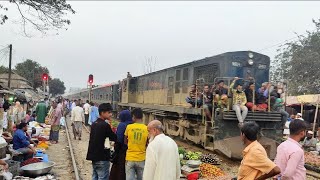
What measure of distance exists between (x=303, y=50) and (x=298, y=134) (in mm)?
28624

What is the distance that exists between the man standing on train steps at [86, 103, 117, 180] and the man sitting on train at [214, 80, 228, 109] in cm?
559

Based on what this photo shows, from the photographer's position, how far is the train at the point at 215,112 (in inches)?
435

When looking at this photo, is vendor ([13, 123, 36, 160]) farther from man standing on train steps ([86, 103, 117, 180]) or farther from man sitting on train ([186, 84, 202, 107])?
man sitting on train ([186, 84, 202, 107])

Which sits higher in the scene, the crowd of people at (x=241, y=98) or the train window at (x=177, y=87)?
the train window at (x=177, y=87)

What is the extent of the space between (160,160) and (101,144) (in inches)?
75.4

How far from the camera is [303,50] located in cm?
3067

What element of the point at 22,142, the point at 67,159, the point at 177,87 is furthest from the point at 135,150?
the point at 177,87

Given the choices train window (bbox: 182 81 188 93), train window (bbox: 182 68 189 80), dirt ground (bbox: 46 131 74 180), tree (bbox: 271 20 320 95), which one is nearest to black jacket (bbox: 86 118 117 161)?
dirt ground (bbox: 46 131 74 180)

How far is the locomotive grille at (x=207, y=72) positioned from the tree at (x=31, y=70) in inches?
1957

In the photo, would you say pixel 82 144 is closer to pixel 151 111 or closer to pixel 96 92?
pixel 151 111

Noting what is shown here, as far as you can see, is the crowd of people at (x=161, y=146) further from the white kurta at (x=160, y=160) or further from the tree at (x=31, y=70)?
the tree at (x=31, y=70)

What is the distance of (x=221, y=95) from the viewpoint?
11.4m

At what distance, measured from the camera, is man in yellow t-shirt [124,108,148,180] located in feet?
19.2

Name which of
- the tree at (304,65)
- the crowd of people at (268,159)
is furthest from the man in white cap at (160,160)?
the tree at (304,65)
